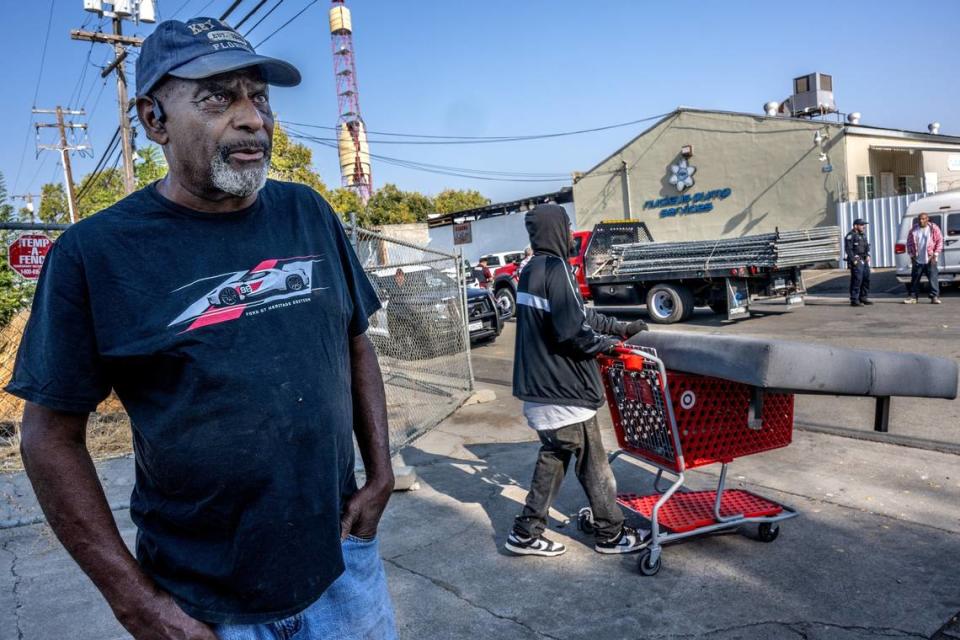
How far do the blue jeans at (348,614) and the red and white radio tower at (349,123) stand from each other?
2340 inches

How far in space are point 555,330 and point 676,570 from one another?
1.48 meters

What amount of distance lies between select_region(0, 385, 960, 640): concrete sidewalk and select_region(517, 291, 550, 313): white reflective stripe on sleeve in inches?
58.2

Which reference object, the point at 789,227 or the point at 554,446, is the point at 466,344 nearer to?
the point at 554,446

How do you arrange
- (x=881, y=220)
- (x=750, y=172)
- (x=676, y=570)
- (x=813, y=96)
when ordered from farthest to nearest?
(x=813, y=96) → (x=750, y=172) → (x=881, y=220) → (x=676, y=570)

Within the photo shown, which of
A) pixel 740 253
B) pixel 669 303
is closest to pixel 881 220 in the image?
pixel 740 253

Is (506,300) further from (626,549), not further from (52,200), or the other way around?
(52,200)

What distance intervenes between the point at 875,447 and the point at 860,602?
Result: 294 cm

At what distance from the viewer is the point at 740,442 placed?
13.9 ft

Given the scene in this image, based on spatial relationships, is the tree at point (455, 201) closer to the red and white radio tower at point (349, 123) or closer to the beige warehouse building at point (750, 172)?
the red and white radio tower at point (349, 123)

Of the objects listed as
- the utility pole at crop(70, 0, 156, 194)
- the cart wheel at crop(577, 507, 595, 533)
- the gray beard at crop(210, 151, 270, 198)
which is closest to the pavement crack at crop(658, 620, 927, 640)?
the cart wheel at crop(577, 507, 595, 533)

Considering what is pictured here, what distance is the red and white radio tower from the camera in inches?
2403

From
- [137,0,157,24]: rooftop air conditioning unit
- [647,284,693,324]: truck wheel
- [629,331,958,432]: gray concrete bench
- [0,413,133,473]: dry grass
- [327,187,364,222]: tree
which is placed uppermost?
[137,0,157,24]: rooftop air conditioning unit

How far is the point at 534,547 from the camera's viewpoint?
4371mm

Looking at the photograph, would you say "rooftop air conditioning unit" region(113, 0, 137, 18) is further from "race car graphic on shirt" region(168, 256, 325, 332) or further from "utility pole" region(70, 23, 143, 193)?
"race car graphic on shirt" region(168, 256, 325, 332)
